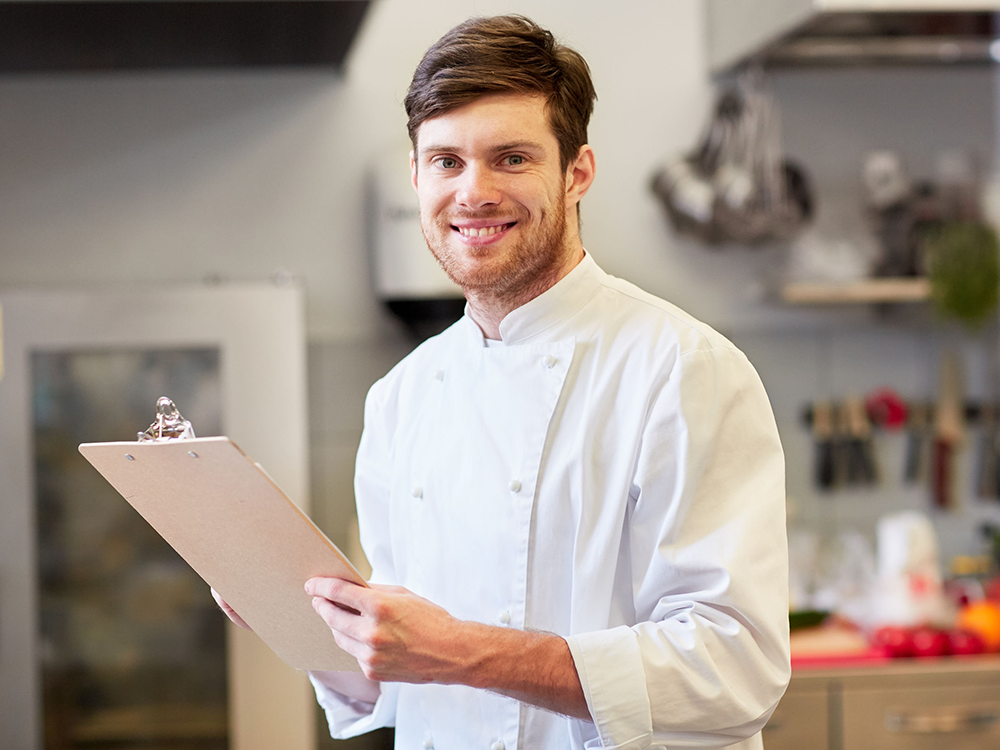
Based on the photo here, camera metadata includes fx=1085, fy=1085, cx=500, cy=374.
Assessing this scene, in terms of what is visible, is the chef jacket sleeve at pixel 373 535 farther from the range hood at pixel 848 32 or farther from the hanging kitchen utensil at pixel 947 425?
the hanging kitchen utensil at pixel 947 425

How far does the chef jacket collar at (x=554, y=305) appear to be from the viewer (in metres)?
1.15

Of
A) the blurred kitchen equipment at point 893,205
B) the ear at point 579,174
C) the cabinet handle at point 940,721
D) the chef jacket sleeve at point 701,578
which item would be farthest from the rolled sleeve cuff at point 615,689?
the blurred kitchen equipment at point 893,205

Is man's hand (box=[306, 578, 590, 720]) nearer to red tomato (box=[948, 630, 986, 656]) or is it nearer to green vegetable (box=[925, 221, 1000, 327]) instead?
red tomato (box=[948, 630, 986, 656])

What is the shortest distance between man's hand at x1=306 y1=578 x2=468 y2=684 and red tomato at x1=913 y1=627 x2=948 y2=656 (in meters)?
1.52

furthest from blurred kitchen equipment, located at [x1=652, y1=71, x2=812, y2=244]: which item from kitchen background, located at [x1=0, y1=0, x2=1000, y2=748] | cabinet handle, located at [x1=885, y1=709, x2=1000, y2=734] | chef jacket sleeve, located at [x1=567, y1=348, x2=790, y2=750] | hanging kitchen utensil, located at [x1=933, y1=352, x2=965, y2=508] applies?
chef jacket sleeve, located at [x1=567, y1=348, x2=790, y2=750]

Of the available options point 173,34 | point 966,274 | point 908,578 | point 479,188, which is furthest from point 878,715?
point 173,34

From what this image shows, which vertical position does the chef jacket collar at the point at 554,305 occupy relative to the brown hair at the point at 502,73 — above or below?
below

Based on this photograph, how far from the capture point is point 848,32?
2.37 metres

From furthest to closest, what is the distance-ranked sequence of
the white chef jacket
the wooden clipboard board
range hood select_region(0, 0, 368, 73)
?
range hood select_region(0, 0, 368, 73), the white chef jacket, the wooden clipboard board

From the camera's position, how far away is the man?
954 mm

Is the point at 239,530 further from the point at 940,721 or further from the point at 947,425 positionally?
the point at 947,425

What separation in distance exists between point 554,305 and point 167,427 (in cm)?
42

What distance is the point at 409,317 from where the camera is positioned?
7.95 ft

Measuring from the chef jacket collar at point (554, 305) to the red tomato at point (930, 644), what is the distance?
137cm
